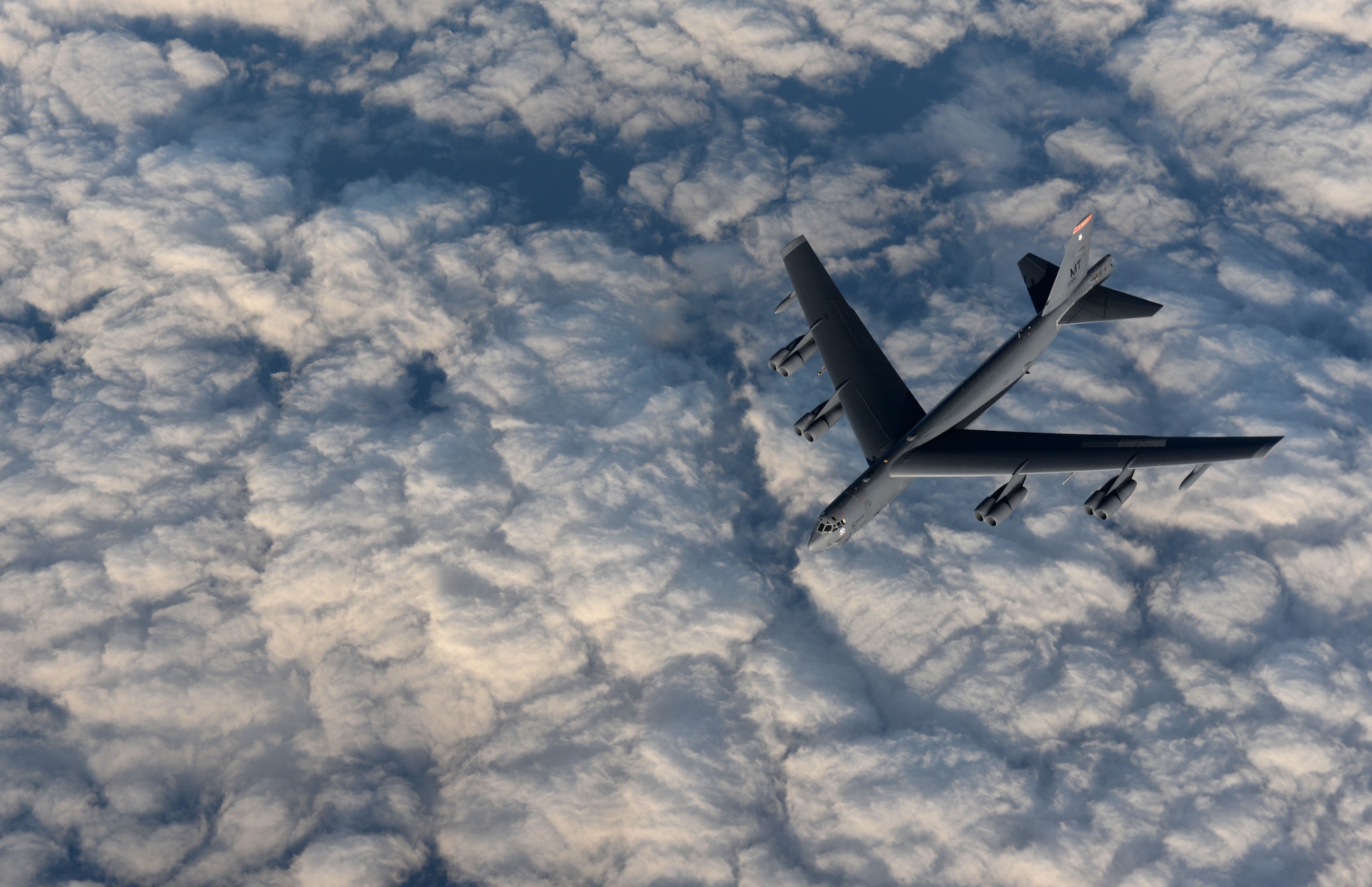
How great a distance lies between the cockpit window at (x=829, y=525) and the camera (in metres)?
46.9

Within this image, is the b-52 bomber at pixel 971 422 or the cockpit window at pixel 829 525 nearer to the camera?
the cockpit window at pixel 829 525

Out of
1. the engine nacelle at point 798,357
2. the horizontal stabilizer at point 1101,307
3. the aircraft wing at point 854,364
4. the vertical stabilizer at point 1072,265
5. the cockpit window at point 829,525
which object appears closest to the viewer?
the cockpit window at point 829,525

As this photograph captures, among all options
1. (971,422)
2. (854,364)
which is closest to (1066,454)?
(971,422)

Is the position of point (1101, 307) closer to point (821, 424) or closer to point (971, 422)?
point (971, 422)

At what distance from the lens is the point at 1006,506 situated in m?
49.6

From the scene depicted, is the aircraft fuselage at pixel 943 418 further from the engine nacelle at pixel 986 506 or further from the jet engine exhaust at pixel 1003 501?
the jet engine exhaust at pixel 1003 501

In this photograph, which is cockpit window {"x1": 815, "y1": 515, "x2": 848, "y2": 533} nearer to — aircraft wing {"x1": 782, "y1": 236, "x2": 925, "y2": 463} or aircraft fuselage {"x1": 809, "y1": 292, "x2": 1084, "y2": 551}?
aircraft fuselage {"x1": 809, "y1": 292, "x2": 1084, "y2": 551}

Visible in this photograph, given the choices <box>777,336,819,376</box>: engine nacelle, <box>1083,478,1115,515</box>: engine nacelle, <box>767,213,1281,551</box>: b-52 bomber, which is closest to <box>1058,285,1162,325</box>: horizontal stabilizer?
<box>767,213,1281,551</box>: b-52 bomber

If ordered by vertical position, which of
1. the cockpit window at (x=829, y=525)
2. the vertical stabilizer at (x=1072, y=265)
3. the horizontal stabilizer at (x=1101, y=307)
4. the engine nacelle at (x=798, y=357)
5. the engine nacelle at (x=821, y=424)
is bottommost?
the cockpit window at (x=829, y=525)

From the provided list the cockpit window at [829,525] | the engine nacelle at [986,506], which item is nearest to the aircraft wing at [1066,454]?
the engine nacelle at [986,506]

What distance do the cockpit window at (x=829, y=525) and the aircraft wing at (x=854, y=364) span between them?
319 inches

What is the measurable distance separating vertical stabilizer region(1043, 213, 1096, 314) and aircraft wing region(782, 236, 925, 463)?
1476cm

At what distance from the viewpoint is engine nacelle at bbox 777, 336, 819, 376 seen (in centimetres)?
5881

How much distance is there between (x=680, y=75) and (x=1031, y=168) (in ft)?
243
